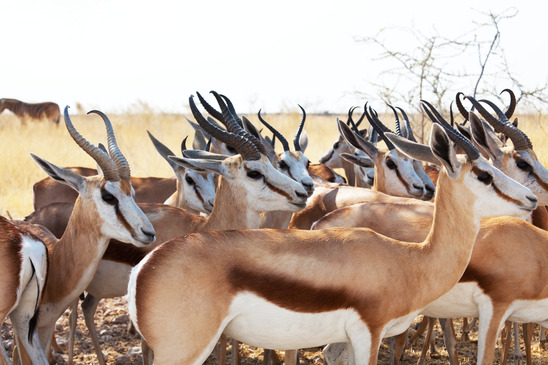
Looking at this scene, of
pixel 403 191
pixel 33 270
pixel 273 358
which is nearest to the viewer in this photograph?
pixel 33 270

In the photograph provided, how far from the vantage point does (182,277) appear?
3.07 m

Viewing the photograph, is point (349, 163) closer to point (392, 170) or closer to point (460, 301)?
point (392, 170)

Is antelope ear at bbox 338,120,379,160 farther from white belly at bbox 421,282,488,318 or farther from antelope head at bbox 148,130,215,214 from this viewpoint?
white belly at bbox 421,282,488,318

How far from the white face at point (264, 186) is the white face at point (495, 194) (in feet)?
4.40

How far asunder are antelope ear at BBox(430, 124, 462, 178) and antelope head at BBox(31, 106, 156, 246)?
1.84m

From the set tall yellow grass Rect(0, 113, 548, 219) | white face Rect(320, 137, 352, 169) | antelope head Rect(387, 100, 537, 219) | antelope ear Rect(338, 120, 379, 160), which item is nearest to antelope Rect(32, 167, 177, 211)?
tall yellow grass Rect(0, 113, 548, 219)

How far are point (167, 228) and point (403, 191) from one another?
2834 mm

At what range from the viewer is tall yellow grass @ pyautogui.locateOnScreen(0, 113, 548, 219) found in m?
12.9

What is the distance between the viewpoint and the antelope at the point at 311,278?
308 centimetres

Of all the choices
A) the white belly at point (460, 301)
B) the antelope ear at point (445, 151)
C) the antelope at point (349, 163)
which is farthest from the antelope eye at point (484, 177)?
the antelope at point (349, 163)

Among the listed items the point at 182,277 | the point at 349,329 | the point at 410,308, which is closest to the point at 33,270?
the point at 182,277

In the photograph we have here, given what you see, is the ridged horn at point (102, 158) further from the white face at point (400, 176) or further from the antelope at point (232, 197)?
the white face at point (400, 176)

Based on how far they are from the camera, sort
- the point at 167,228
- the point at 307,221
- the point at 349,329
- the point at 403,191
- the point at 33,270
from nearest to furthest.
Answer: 1. the point at 349,329
2. the point at 33,270
3. the point at 167,228
4. the point at 307,221
5. the point at 403,191

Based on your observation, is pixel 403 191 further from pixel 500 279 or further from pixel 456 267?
pixel 456 267
